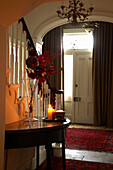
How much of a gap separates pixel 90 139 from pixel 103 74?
2454 millimetres

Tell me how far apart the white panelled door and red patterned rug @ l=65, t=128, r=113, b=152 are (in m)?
1.08

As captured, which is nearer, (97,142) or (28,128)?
(28,128)

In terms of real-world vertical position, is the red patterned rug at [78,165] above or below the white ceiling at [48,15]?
below

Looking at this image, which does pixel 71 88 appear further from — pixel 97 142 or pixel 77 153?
pixel 77 153

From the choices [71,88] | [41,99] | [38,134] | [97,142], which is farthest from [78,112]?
[38,134]

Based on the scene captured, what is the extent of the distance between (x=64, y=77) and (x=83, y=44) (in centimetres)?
125

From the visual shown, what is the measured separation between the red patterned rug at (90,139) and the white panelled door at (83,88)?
3.54ft

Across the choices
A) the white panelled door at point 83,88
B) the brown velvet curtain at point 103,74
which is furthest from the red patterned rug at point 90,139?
the white panelled door at point 83,88

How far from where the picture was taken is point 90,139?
18.7 ft

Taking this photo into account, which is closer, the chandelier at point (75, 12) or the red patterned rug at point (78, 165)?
the red patterned rug at point (78, 165)

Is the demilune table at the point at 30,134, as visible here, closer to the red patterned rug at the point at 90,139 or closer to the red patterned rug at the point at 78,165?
the red patterned rug at the point at 78,165

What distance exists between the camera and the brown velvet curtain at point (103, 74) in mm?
7352

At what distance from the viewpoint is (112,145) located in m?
5.15

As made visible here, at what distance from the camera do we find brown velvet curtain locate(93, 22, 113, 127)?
7.35 m
